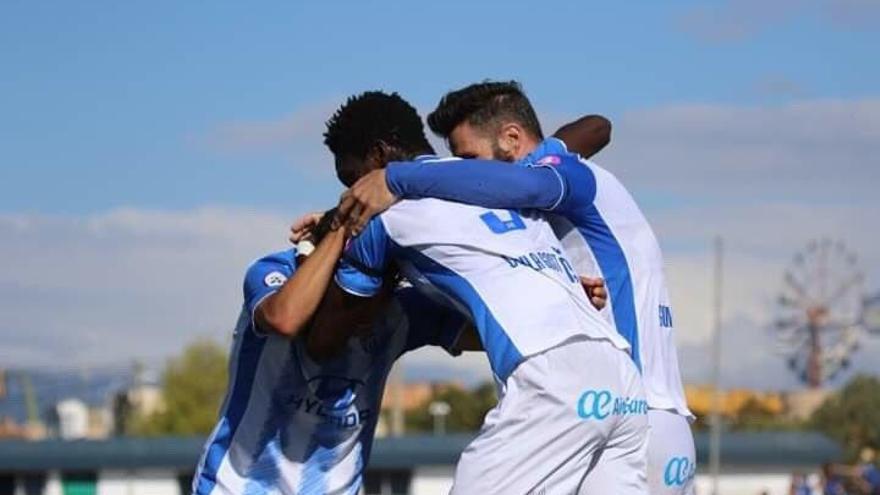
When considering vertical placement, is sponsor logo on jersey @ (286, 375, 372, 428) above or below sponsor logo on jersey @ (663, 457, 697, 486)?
above

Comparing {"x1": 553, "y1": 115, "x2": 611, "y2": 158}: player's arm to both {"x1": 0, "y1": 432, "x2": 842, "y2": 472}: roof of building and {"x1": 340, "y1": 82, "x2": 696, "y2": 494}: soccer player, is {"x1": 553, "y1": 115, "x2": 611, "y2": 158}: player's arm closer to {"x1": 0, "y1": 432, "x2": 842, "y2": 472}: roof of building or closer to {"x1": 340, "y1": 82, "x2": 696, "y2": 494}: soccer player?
{"x1": 340, "y1": 82, "x2": 696, "y2": 494}: soccer player

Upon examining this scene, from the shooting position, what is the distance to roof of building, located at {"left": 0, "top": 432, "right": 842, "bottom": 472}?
57531 mm

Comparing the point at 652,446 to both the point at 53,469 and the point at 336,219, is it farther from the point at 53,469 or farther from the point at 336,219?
the point at 53,469

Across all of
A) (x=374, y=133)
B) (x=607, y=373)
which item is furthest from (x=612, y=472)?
(x=374, y=133)

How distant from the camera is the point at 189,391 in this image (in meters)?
108

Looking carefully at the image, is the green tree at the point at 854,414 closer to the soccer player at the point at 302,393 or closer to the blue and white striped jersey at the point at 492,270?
the soccer player at the point at 302,393

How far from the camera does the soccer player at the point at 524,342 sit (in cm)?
688

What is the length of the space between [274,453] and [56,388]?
131315 mm

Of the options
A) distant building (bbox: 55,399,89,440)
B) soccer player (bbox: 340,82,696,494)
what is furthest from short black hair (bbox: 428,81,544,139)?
distant building (bbox: 55,399,89,440)

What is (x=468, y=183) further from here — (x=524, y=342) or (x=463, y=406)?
(x=463, y=406)

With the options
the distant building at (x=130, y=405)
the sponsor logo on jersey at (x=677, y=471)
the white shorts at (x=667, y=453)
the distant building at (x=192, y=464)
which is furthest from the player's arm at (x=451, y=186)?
the distant building at (x=130, y=405)

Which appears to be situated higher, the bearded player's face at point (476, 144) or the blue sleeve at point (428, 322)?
the bearded player's face at point (476, 144)

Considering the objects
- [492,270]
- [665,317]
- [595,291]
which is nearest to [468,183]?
[492,270]

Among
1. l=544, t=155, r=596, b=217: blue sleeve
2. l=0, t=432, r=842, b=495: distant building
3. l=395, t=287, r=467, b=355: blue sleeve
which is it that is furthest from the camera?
l=0, t=432, r=842, b=495: distant building
